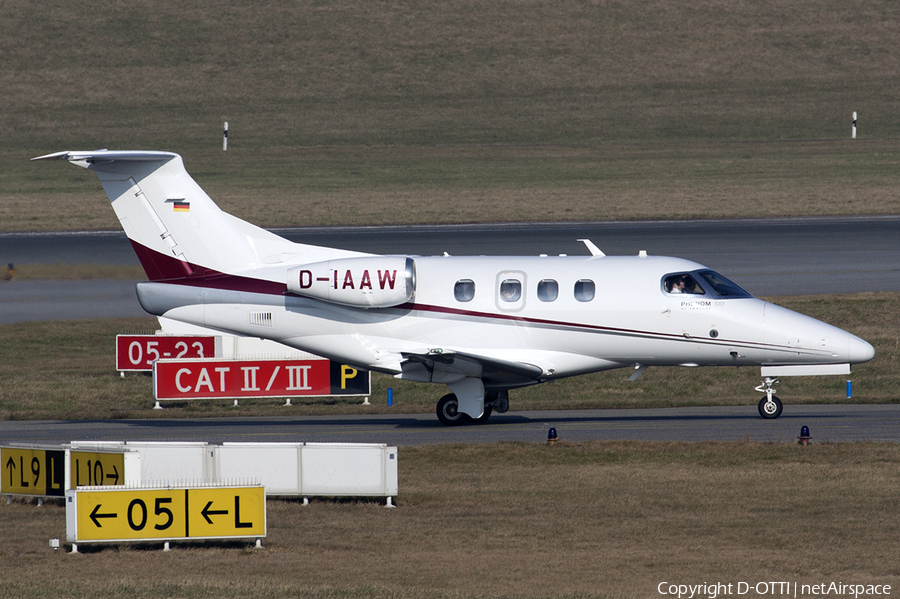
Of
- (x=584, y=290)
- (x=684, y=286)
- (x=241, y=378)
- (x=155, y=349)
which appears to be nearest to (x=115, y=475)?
(x=584, y=290)

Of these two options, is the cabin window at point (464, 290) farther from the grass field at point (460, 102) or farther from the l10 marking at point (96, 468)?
the grass field at point (460, 102)

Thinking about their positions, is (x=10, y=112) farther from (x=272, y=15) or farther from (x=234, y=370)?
(x=234, y=370)

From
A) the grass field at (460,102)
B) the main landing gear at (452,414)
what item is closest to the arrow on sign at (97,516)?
the main landing gear at (452,414)

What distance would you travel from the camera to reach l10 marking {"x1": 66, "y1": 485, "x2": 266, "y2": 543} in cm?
1349

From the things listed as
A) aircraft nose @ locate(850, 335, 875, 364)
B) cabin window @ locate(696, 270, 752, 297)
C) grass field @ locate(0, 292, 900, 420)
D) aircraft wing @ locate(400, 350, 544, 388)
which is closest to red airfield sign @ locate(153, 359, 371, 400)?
grass field @ locate(0, 292, 900, 420)

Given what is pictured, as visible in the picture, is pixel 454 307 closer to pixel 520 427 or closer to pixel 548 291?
pixel 548 291

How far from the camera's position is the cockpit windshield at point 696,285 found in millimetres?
23973

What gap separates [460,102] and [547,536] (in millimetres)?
67256

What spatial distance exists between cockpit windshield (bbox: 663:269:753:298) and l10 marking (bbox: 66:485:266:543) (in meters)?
12.4

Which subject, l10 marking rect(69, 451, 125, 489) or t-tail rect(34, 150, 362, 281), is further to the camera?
t-tail rect(34, 150, 362, 281)

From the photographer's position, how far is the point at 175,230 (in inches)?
977

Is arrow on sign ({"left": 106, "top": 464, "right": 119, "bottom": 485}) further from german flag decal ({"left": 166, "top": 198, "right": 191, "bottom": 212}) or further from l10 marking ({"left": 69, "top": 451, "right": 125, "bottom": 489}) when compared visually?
german flag decal ({"left": 166, "top": 198, "right": 191, "bottom": 212})

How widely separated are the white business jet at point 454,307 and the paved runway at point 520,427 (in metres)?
0.97

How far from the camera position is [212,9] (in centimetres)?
8912
